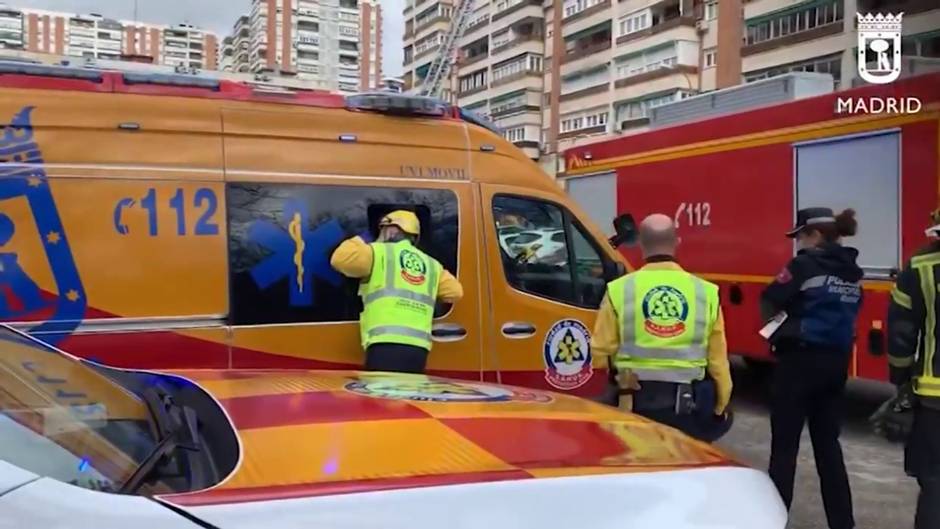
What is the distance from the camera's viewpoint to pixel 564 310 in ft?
17.3

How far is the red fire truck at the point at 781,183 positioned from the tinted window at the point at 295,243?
4.18 metres

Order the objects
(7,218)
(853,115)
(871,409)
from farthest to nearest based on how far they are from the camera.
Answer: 1. (871,409)
2. (853,115)
3. (7,218)

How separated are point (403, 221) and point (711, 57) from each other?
4828 centimetres

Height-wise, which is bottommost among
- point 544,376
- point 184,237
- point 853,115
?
point 544,376

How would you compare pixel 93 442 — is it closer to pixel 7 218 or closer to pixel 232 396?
pixel 232 396

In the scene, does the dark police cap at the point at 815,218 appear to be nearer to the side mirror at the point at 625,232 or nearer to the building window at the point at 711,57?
the side mirror at the point at 625,232

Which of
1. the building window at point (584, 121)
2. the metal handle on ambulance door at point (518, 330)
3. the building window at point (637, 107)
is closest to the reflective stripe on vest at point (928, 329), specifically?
the metal handle on ambulance door at point (518, 330)

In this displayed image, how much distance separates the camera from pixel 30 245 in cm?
397

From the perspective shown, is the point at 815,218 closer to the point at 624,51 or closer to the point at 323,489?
the point at 323,489

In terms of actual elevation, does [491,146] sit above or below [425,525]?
above

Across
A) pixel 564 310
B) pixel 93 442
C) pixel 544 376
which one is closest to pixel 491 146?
pixel 564 310

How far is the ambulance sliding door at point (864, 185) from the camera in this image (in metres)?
7.05

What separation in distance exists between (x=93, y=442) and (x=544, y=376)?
356 cm

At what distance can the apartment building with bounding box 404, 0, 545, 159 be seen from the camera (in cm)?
6825
